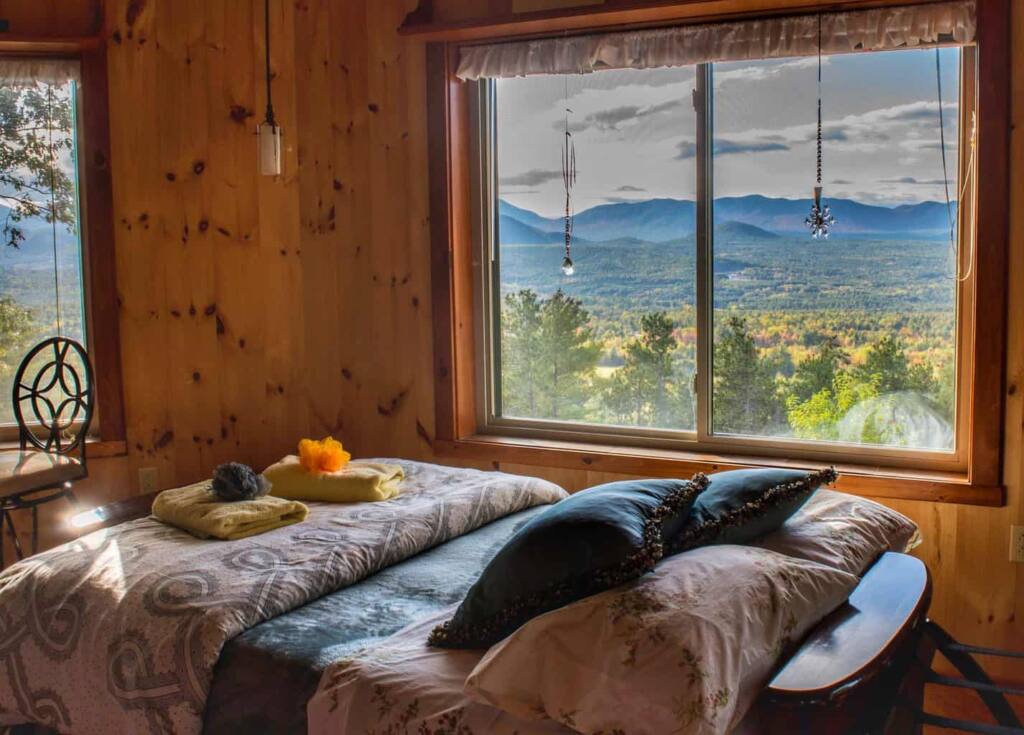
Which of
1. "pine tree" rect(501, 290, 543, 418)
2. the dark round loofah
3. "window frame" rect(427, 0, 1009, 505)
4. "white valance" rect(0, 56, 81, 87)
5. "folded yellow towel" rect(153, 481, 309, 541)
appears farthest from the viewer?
"white valance" rect(0, 56, 81, 87)

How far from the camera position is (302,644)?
184cm

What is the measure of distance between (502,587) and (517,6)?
2336 mm

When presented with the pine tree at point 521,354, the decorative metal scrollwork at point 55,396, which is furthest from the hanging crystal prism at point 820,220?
the decorative metal scrollwork at point 55,396

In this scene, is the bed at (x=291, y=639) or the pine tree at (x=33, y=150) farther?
the pine tree at (x=33, y=150)

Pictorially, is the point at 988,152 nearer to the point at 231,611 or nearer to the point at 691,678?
the point at 691,678

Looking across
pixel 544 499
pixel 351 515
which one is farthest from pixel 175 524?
pixel 544 499

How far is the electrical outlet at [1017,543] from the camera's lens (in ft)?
9.27

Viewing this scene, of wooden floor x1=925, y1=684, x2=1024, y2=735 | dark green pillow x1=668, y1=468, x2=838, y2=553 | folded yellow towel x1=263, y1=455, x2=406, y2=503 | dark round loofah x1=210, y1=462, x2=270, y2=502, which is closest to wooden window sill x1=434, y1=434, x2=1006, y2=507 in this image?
wooden floor x1=925, y1=684, x2=1024, y2=735

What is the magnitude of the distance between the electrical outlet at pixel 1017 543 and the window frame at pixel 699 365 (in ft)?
0.33

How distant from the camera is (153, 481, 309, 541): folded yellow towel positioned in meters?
2.36

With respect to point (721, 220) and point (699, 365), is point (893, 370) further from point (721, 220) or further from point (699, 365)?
point (721, 220)

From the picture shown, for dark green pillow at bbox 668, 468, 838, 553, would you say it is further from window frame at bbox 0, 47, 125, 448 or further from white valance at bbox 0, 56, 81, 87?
white valance at bbox 0, 56, 81, 87

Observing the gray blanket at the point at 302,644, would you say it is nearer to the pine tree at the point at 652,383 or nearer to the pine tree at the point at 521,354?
the pine tree at the point at 652,383

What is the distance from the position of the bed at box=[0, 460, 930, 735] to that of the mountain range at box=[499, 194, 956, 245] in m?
1.35
